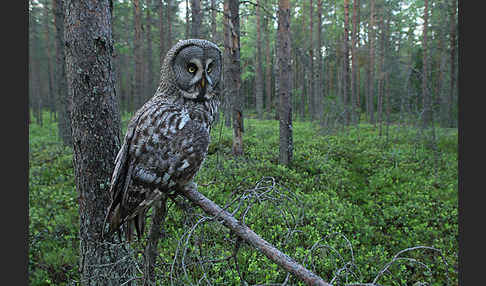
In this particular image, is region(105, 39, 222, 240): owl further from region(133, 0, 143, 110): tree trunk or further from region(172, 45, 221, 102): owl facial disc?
region(133, 0, 143, 110): tree trunk

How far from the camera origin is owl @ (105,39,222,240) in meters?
2.11

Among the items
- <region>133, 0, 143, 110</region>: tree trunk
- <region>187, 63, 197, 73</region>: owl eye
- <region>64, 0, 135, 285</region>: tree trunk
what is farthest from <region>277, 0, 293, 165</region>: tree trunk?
<region>133, 0, 143, 110</region>: tree trunk

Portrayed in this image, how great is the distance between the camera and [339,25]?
24.3 meters

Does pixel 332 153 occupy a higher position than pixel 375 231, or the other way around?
pixel 332 153

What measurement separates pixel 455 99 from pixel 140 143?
21.0 metres

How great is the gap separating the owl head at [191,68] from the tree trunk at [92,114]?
781 millimetres

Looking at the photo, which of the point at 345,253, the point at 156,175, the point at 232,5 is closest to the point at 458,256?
the point at 345,253

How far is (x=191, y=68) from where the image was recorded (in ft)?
7.53

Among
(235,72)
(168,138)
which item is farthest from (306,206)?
(235,72)

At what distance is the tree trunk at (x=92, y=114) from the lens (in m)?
2.58

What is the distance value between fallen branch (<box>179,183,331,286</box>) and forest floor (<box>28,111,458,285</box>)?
12 centimetres

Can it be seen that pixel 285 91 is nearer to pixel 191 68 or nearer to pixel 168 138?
pixel 191 68

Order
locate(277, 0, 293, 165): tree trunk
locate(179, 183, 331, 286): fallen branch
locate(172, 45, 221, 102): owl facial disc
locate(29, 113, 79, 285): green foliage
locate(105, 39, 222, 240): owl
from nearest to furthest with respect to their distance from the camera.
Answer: locate(179, 183, 331, 286): fallen branch < locate(105, 39, 222, 240): owl < locate(172, 45, 221, 102): owl facial disc < locate(29, 113, 79, 285): green foliage < locate(277, 0, 293, 165): tree trunk

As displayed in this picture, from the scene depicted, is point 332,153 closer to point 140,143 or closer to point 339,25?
point 140,143
